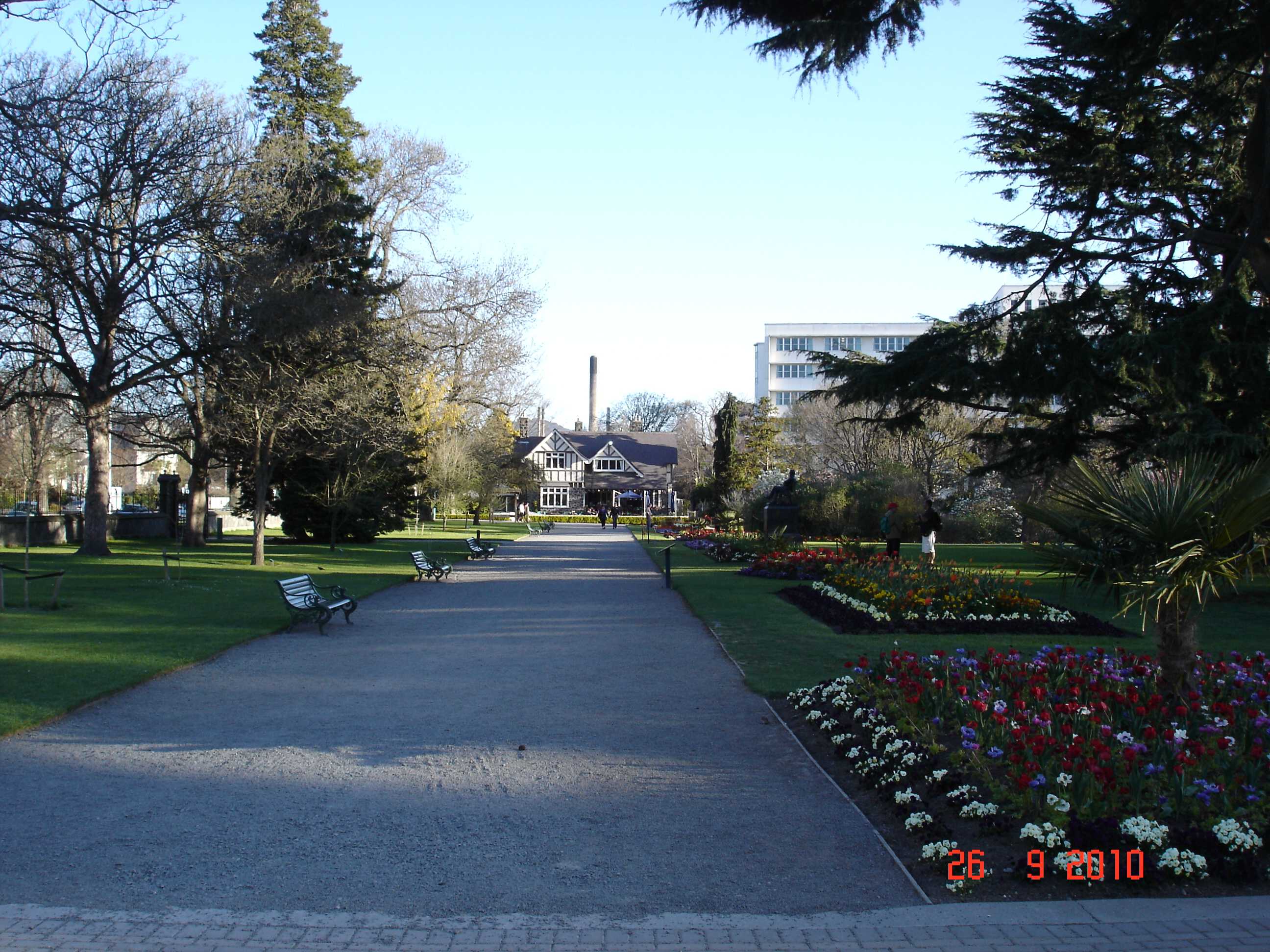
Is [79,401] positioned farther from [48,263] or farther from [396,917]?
[396,917]

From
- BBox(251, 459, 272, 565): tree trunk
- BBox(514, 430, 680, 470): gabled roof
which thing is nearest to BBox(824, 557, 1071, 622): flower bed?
BBox(251, 459, 272, 565): tree trunk

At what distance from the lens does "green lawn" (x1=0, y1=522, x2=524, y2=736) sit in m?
10.2

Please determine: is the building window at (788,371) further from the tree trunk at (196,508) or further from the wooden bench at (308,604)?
the wooden bench at (308,604)

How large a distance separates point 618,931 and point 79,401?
26988 millimetres

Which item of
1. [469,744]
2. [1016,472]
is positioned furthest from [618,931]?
[1016,472]

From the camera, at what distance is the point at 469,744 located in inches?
316

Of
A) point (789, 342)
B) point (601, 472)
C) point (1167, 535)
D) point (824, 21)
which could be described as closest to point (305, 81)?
point (824, 21)

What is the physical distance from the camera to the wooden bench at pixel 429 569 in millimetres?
24250

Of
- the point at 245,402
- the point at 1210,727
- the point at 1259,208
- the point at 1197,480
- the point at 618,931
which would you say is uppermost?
the point at 1259,208

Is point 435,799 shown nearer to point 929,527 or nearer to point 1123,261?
point 1123,261

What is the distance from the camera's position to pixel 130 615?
52.1ft

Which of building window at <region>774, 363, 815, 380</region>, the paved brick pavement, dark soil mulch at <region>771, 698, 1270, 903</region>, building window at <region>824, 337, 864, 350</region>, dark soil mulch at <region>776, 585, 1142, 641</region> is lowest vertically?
the paved brick pavement

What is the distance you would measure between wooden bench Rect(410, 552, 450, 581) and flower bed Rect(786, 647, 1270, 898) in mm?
17100
